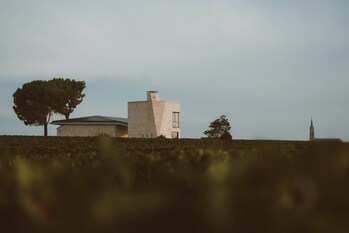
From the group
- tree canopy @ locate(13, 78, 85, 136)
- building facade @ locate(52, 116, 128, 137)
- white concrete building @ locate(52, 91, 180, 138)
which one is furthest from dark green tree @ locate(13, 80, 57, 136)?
white concrete building @ locate(52, 91, 180, 138)

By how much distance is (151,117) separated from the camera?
6228 cm

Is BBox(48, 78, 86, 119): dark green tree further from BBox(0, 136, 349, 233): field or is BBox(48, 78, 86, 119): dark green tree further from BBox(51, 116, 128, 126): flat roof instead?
BBox(0, 136, 349, 233): field

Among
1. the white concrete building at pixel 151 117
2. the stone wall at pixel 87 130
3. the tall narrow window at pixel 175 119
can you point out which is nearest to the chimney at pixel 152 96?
the white concrete building at pixel 151 117

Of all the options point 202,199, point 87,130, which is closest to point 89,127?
point 87,130

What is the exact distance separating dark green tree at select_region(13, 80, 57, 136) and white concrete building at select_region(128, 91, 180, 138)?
52.7ft

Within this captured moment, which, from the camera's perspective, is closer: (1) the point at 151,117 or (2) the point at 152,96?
(1) the point at 151,117

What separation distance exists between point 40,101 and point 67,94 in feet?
14.5

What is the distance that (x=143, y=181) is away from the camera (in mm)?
1987

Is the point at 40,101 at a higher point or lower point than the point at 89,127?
higher

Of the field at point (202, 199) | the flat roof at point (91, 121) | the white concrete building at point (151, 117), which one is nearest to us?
the field at point (202, 199)

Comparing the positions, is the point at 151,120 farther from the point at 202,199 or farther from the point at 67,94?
the point at 202,199

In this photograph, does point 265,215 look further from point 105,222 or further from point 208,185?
point 105,222

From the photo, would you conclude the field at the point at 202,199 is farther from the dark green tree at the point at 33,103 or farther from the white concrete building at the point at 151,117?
the dark green tree at the point at 33,103

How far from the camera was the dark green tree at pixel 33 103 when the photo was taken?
72438 millimetres
